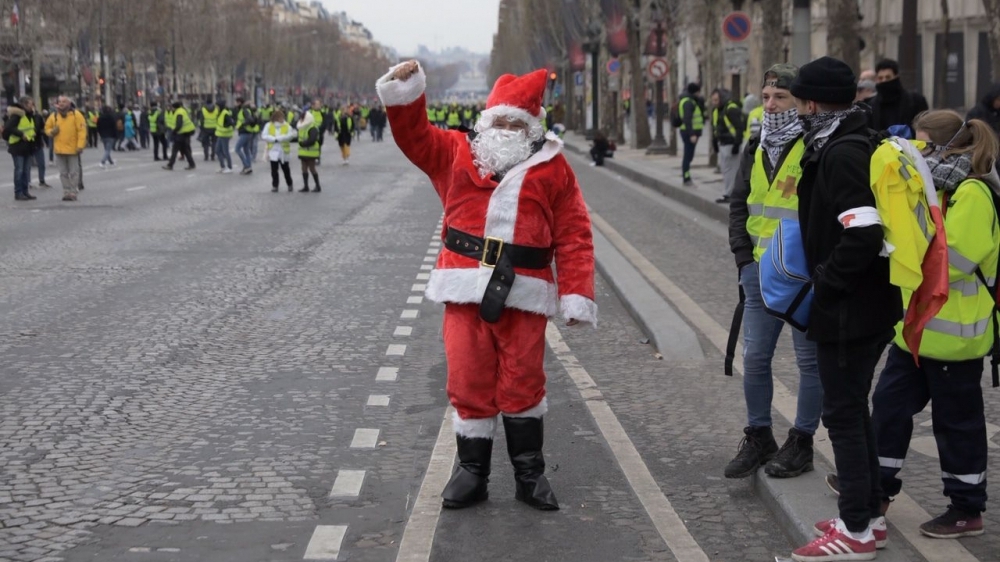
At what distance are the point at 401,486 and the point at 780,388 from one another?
2.81 meters

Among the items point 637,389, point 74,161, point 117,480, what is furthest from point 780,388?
point 74,161

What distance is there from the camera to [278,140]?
25047 mm

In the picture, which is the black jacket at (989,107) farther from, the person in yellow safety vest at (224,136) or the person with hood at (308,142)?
the person in yellow safety vest at (224,136)

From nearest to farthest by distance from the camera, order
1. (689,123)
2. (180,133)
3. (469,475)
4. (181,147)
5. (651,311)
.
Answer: (469,475)
(651,311)
(689,123)
(180,133)
(181,147)

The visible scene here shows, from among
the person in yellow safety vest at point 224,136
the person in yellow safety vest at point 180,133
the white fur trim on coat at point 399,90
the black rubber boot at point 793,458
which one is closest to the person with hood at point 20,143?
the person in yellow safety vest at point 224,136

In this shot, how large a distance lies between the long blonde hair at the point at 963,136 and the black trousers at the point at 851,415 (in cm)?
77

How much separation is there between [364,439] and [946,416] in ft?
9.32

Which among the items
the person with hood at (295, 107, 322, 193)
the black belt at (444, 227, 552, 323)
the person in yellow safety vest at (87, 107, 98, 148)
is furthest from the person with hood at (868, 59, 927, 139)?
the person in yellow safety vest at (87, 107, 98, 148)

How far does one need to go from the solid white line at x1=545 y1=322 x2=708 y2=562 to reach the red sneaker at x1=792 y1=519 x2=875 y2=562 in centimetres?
40

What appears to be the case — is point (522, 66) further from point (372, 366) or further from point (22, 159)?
point (372, 366)

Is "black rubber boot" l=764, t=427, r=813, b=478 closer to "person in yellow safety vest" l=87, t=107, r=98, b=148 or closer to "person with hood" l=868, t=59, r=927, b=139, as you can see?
"person with hood" l=868, t=59, r=927, b=139

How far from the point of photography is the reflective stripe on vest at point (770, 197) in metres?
5.34

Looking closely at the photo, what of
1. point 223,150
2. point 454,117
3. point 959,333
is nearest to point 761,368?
point 959,333

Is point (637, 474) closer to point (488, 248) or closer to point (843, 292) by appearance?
point (488, 248)
